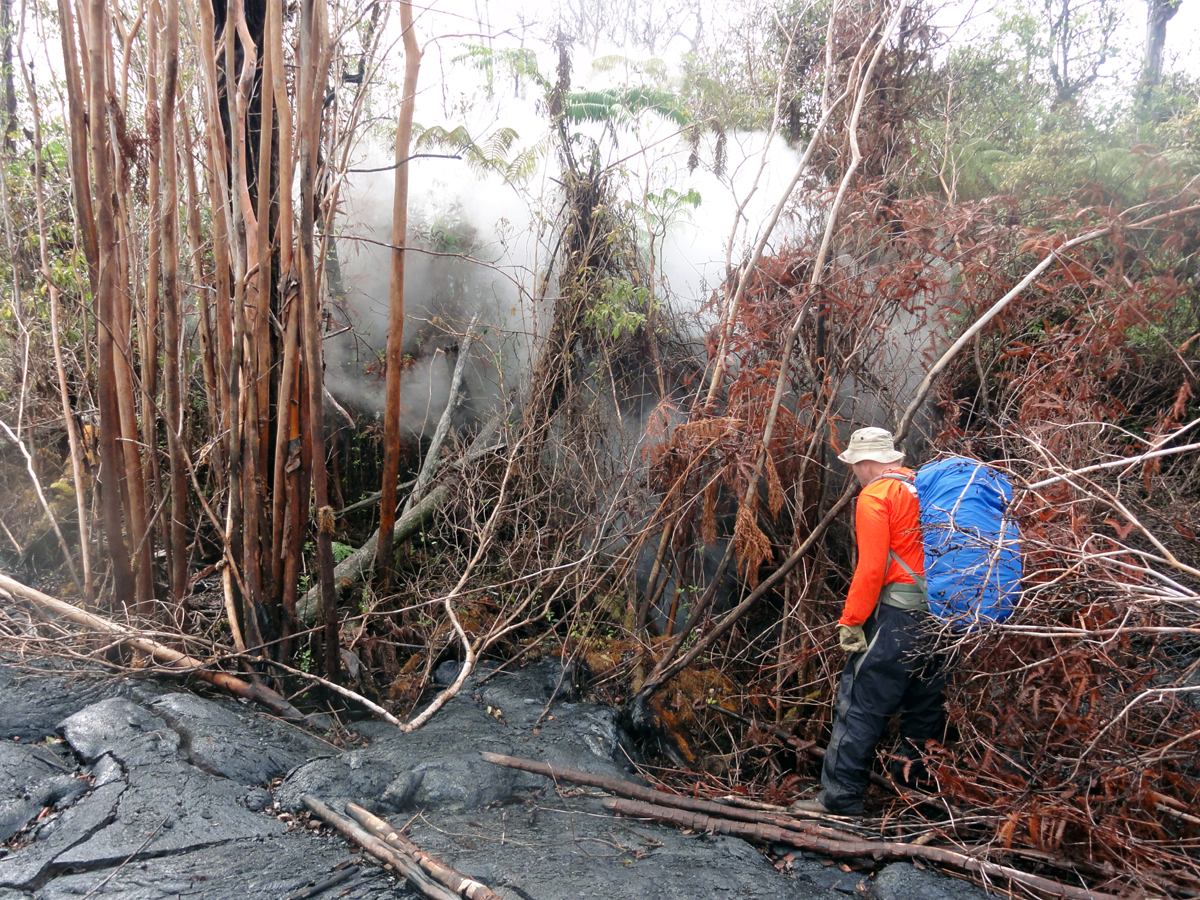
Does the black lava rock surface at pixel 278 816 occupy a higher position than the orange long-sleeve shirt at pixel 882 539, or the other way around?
the orange long-sleeve shirt at pixel 882 539

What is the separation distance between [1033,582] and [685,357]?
143 inches

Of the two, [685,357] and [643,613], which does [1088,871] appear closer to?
[643,613]

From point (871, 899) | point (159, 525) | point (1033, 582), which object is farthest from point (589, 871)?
point (159, 525)

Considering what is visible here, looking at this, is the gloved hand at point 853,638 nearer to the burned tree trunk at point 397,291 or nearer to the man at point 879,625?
the man at point 879,625

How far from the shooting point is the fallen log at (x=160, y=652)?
12.5 ft

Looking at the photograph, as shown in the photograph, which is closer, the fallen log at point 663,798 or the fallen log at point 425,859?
the fallen log at point 425,859

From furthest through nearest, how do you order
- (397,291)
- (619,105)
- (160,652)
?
(619,105)
(397,291)
(160,652)

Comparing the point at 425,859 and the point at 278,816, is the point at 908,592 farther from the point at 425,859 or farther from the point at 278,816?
the point at 278,816

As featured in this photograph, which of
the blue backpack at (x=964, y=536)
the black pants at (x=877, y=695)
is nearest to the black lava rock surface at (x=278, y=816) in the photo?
the black pants at (x=877, y=695)

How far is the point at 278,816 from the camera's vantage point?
120 inches

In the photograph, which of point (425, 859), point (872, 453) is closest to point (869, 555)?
point (872, 453)

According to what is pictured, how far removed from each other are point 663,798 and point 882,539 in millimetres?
1726

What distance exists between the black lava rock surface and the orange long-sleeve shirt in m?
1.20

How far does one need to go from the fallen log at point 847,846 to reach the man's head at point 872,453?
1.71 m
